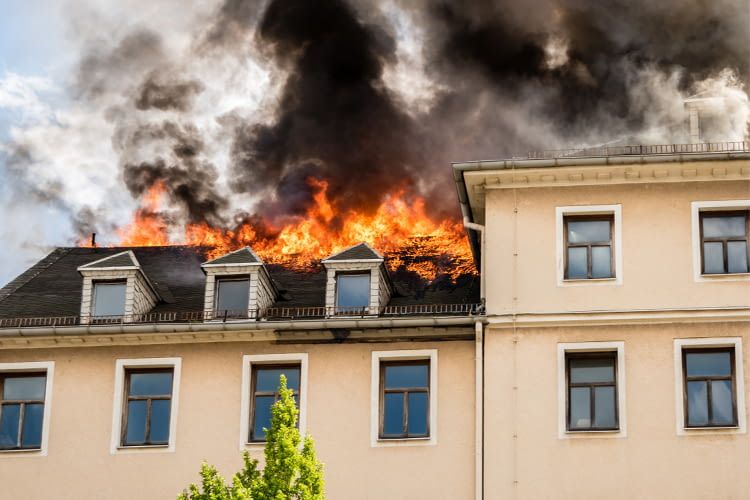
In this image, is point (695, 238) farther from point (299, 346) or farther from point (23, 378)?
point (23, 378)

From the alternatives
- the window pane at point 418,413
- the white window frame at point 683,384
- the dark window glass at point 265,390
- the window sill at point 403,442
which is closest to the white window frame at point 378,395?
the window sill at point 403,442

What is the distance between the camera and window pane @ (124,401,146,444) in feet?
121

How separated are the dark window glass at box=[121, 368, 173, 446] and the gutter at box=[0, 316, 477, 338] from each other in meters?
1.15

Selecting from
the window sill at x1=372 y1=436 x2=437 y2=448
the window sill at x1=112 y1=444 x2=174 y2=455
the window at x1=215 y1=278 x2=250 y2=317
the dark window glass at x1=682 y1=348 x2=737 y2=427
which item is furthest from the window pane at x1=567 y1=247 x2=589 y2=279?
the window sill at x1=112 y1=444 x2=174 y2=455

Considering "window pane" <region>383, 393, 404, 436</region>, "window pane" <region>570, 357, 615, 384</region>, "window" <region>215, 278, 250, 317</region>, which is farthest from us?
"window" <region>215, 278, 250, 317</region>

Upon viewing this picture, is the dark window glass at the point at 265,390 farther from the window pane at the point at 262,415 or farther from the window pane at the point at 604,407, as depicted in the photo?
the window pane at the point at 604,407

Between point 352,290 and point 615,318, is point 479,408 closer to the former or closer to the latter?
point 615,318

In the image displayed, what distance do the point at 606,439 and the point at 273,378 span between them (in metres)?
8.09

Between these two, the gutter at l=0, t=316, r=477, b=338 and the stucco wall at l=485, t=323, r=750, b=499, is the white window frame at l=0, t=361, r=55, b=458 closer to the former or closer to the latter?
the gutter at l=0, t=316, r=477, b=338

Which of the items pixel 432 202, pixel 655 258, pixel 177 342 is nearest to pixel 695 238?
pixel 655 258

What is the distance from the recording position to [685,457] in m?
33.8

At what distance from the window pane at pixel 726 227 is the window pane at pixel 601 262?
91.3 inches

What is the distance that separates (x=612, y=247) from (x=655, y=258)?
1035 millimetres

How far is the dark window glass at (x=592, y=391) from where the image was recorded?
34656mm
